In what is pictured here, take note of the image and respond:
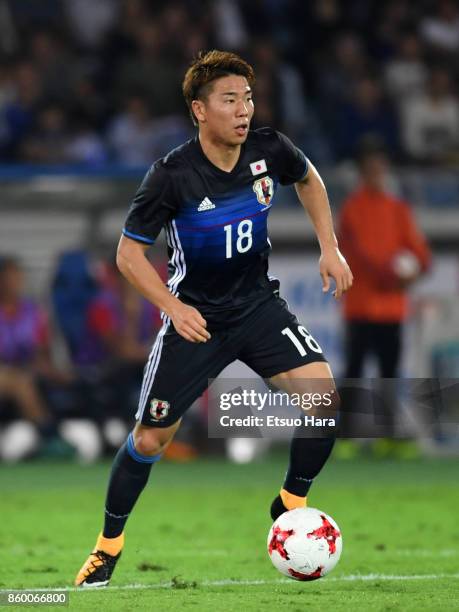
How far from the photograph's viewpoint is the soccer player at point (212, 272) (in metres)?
6.18

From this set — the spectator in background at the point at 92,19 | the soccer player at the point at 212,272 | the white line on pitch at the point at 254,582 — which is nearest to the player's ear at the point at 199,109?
the soccer player at the point at 212,272

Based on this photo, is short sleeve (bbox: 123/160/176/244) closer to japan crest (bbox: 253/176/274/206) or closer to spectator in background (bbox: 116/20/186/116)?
japan crest (bbox: 253/176/274/206)

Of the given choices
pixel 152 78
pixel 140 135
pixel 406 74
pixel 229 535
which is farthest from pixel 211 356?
pixel 406 74

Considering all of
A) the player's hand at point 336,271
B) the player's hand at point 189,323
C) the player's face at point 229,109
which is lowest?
the player's hand at point 189,323

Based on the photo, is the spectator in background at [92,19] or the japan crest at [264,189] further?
the spectator in background at [92,19]

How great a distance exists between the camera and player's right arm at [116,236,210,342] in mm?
5949

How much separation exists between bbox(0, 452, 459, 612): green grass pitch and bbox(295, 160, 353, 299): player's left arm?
139 centimetres

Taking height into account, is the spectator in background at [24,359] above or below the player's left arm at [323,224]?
below

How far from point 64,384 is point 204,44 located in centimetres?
490

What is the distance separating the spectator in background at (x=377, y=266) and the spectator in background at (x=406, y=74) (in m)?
4.16

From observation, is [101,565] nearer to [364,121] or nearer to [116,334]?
[116,334]

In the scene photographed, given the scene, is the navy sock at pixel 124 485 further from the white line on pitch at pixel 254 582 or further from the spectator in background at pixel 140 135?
the spectator in background at pixel 140 135

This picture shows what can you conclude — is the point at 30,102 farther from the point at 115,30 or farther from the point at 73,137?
the point at 115,30

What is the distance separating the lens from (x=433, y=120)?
1548 centimetres
